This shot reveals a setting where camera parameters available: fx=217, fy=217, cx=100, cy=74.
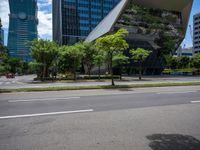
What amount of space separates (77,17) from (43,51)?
91.7m

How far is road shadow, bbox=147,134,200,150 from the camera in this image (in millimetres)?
4910

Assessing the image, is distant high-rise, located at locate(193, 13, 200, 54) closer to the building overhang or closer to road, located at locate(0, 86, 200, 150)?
the building overhang

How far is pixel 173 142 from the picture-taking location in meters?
5.21

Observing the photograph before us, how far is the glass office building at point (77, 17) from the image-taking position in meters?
122

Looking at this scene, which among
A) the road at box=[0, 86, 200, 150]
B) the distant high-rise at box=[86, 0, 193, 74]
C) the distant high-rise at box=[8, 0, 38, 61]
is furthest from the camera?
the distant high-rise at box=[8, 0, 38, 61]

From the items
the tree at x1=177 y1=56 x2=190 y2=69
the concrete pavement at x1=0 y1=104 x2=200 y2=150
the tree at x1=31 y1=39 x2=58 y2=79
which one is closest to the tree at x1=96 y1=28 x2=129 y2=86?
the concrete pavement at x1=0 y1=104 x2=200 y2=150

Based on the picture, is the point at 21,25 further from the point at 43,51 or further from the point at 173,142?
the point at 173,142

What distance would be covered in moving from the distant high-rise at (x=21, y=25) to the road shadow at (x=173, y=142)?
546ft

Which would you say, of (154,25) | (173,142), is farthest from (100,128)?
(154,25)

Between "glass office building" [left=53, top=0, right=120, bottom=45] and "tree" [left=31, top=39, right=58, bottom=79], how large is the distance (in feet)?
270

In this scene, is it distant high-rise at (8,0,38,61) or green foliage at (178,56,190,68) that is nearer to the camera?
green foliage at (178,56,190,68)

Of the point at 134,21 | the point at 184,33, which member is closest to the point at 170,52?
the point at 184,33

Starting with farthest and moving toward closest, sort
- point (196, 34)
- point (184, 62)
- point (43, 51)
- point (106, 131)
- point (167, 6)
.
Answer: point (196, 34), point (184, 62), point (167, 6), point (43, 51), point (106, 131)

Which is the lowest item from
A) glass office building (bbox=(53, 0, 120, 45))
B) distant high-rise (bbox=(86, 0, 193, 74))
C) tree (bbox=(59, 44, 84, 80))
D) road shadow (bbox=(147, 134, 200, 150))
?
road shadow (bbox=(147, 134, 200, 150))
